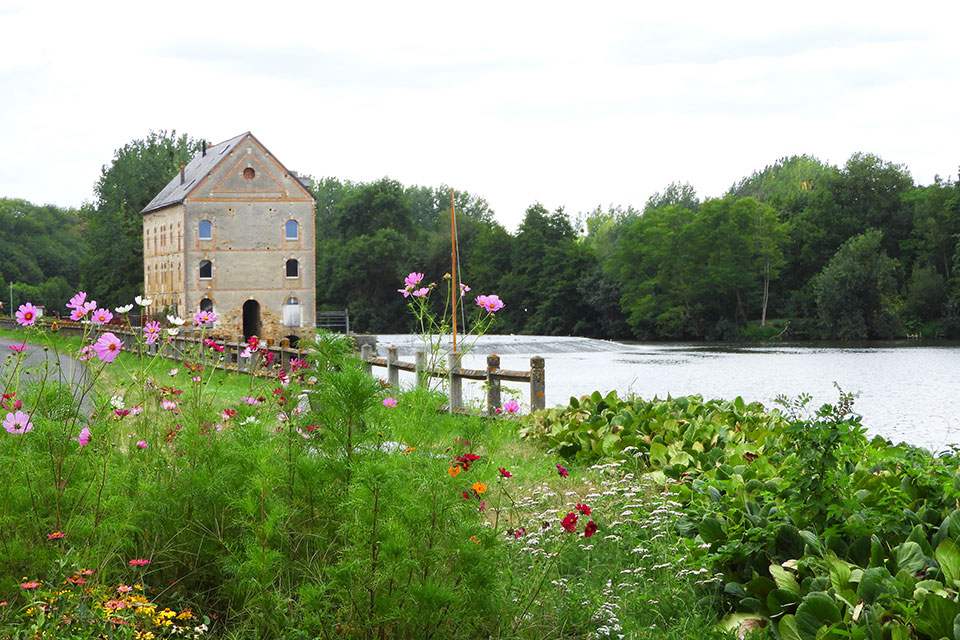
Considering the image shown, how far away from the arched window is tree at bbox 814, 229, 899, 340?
34294mm

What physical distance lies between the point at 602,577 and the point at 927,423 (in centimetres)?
1849

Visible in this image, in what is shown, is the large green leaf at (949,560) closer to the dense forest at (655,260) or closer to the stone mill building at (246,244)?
the stone mill building at (246,244)

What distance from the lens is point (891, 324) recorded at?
60.2m

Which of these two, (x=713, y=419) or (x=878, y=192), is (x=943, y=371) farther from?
(x=878, y=192)

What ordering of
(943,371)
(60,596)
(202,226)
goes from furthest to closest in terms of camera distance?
(202,226), (943,371), (60,596)

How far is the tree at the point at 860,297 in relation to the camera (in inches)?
2368

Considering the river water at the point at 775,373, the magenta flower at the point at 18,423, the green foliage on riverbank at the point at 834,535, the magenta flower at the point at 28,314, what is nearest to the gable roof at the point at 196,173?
the river water at the point at 775,373

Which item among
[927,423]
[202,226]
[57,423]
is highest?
[202,226]

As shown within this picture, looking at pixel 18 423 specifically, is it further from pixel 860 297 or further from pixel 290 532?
pixel 860 297

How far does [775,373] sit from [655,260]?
3553 cm

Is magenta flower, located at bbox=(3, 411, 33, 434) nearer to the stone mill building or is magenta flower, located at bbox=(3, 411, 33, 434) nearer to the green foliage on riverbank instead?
the green foliage on riverbank

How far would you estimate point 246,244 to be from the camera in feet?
152

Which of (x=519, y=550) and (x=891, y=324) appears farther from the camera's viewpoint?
(x=891, y=324)

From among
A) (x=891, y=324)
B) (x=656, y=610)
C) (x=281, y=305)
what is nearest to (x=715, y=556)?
(x=656, y=610)
